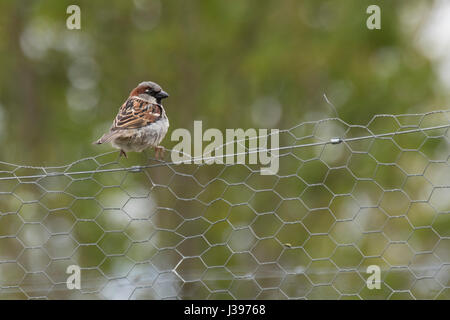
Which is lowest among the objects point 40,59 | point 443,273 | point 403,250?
point 403,250

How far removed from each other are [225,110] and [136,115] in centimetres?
482

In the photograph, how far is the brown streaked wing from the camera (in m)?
4.04

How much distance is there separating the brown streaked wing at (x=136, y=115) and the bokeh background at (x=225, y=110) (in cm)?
342

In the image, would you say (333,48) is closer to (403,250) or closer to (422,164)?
(422,164)

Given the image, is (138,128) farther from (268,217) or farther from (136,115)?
(268,217)

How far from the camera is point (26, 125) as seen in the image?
977 centimetres

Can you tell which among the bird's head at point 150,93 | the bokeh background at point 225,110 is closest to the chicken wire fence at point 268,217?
the bokeh background at point 225,110

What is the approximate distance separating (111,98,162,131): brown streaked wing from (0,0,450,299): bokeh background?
11.2 ft

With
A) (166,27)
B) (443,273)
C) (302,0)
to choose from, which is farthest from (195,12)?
(443,273)

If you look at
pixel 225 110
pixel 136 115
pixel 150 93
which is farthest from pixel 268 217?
pixel 136 115

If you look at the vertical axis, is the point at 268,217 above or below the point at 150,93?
below

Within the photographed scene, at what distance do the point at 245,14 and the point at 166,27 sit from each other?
3.59 ft

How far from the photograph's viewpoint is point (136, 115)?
412cm

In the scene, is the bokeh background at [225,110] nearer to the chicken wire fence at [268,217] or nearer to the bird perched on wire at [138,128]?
the chicken wire fence at [268,217]
